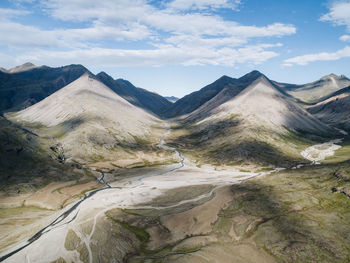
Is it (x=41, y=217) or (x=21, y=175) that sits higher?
(x=21, y=175)

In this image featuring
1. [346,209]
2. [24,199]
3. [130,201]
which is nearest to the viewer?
[346,209]

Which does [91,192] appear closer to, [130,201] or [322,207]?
[130,201]

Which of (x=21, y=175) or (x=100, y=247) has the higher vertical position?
(x=21, y=175)

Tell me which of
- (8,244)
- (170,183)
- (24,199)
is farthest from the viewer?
(170,183)

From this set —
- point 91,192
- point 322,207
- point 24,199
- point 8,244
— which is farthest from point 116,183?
point 322,207

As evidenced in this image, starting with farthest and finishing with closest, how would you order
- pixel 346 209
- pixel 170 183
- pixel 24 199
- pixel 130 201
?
pixel 170 183
pixel 24 199
pixel 130 201
pixel 346 209

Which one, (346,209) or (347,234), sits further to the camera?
(346,209)

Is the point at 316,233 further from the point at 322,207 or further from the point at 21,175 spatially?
the point at 21,175

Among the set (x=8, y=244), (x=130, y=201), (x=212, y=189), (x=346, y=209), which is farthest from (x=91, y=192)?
(x=346, y=209)

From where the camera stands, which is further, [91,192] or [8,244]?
[91,192]
